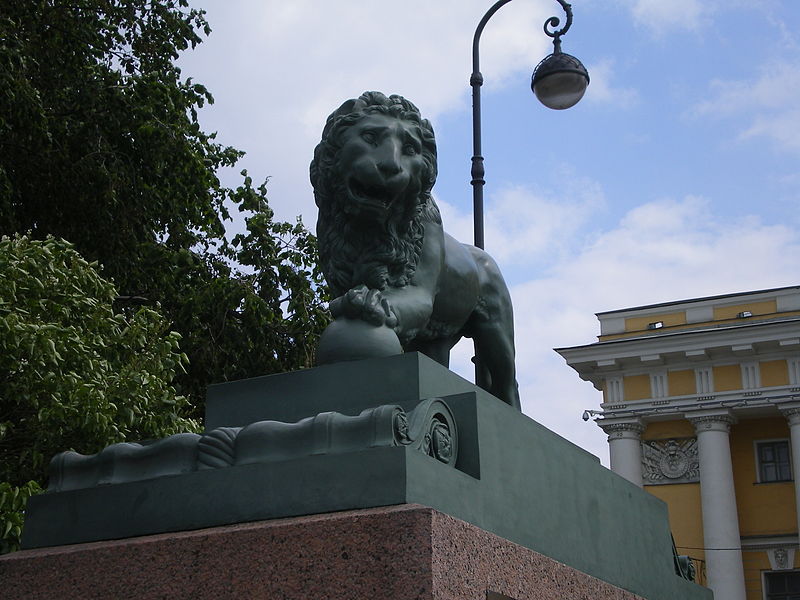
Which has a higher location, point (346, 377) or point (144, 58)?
point (144, 58)

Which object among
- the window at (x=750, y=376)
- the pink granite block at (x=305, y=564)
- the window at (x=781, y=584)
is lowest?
the pink granite block at (x=305, y=564)

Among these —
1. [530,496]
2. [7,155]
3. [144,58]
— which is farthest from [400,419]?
[144,58]

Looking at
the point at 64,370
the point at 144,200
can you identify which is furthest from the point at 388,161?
the point at 144,200

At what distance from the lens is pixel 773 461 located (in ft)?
104

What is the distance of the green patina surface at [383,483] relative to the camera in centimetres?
364

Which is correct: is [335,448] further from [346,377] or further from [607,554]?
[607,554]

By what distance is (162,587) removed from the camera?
12.2 ft

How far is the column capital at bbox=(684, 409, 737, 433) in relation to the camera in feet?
101

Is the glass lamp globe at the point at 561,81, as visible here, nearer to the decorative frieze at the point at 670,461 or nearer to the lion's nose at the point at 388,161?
the lion's nose at the point at 388,161

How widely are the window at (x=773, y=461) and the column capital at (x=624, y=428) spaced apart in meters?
3.30

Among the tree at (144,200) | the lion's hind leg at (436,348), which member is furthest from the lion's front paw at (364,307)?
the tree at (144,200)

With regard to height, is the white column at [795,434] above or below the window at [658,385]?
below

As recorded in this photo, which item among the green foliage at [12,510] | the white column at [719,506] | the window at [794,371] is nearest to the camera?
the green foliage at [12,510]

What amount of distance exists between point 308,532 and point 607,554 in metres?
1.76
